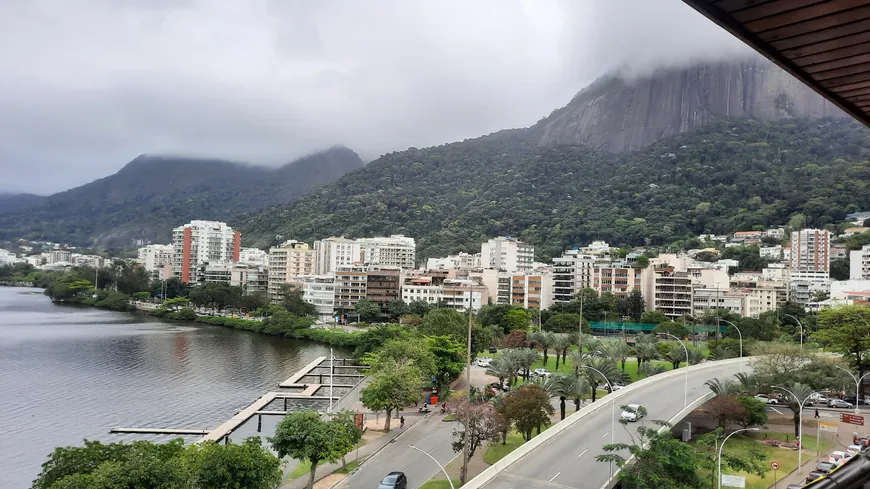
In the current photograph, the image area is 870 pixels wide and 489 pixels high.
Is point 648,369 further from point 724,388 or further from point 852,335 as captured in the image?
point 852,335

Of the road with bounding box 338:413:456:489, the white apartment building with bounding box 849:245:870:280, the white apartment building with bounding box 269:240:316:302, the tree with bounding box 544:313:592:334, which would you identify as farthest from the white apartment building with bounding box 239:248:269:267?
the white apartment building with bounding box 849:245:870:280

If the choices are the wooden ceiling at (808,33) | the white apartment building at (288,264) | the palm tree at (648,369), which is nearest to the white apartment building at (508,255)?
the white apartment building at (288,264)

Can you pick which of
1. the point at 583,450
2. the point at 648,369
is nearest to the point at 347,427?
the point at 583,450

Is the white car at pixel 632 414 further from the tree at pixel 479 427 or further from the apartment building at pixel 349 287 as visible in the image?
the apartment building at pixel 349 287

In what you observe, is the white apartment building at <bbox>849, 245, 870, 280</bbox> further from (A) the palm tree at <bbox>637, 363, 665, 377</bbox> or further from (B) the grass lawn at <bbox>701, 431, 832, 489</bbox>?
(B) the grass lawn at <bbox>701, 431, 832, 489</bbox>

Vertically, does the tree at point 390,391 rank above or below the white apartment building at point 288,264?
below
